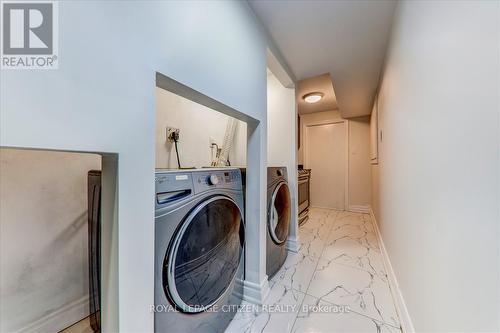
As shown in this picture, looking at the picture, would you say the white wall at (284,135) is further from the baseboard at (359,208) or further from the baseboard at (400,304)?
the baseboard at (359,208)

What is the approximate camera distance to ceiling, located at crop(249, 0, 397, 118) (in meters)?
1.25

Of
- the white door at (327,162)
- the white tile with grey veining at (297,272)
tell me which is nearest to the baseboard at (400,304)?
the white tile with grey veining at (297,272)

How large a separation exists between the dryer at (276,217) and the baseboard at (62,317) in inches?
49.1

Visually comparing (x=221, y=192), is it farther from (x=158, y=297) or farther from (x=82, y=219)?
(x=82, y=219)

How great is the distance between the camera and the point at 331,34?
4.95ft

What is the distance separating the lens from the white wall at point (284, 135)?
2.10 m

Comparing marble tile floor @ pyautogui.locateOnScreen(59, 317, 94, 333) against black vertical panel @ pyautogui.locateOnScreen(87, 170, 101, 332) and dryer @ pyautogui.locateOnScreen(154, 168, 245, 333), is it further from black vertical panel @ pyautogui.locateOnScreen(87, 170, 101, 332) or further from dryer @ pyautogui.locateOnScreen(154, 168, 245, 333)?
dryer @ pyautogui.locateOnScreen(154, 168, 245, 333)

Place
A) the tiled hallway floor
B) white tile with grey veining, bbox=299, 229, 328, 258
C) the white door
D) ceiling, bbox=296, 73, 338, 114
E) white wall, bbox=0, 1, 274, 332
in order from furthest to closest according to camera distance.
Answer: the white door < ceiling, bbox=296, 73, 338, 114 < white tile with grey veining, bbox=299, 229, 328, 258 < the tiled hallway floor < white wall, bbox=0, 1, 274, 332

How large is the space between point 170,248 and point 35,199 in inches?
36.6

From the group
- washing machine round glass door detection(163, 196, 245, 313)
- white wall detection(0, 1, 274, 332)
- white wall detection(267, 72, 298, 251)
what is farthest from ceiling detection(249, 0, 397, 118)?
washing machine round glass door detection(163, 196, 245, 313)

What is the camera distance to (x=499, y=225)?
42 cm

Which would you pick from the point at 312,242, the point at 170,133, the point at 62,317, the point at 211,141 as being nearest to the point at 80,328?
the point at 62,317

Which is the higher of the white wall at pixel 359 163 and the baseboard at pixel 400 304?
the white wall at pixel 359 163

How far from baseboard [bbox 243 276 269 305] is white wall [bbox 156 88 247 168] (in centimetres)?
106
